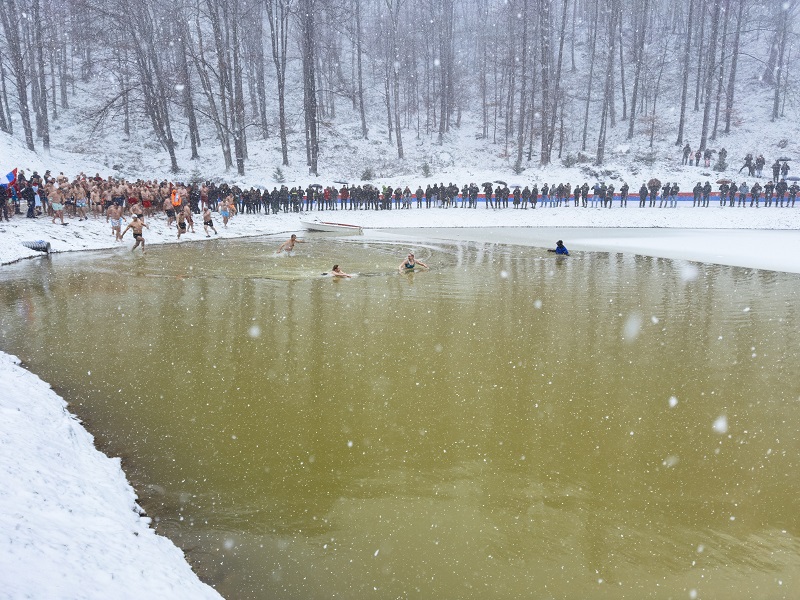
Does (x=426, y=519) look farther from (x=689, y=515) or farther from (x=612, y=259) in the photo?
(x=612, y=259)

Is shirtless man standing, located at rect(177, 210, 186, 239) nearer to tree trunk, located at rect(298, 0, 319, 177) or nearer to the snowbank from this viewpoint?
tree trunk, located at rect(298, 0, 319, 177)

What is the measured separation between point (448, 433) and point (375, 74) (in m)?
66.9

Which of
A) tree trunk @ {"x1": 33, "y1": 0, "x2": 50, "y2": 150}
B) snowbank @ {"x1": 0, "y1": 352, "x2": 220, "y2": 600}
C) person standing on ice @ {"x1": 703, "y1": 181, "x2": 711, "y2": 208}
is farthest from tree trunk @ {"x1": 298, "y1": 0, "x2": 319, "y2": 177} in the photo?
snowbank @ {"x1": 0, "y1": 352, "x2": 220, "y2": 600}

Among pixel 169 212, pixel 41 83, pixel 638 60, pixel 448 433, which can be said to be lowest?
pixel 448 433

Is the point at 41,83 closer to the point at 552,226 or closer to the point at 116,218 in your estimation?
the point at 116,218

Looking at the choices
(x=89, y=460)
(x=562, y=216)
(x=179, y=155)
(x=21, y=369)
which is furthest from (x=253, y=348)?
(x=179, y=155)

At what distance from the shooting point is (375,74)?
67.1 meters

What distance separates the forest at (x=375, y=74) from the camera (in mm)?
39125

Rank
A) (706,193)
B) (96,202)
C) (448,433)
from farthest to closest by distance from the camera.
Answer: (706,193)
(96,202)
(448,433)

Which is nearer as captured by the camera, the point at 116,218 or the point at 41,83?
the point at 116,218

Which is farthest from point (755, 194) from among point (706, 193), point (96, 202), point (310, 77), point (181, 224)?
point (96, 202)

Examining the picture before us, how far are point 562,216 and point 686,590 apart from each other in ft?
106

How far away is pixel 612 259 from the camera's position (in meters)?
20.1

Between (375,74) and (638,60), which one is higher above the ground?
(375,74)
